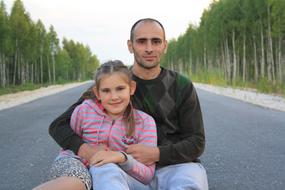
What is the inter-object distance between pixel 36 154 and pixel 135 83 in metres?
3.52

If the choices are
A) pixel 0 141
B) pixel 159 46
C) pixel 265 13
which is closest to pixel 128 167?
pixel 159 46

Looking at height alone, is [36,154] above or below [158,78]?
below

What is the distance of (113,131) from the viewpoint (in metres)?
2.64

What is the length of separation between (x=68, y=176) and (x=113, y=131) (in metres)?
0.45

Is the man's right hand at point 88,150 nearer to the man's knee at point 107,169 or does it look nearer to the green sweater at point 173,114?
the man's knee at point 107,169

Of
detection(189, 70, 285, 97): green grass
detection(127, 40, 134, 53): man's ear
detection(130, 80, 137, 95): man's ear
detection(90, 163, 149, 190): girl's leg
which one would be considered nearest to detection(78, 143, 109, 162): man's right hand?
detection(90, 163, 149, 190): girl's leg

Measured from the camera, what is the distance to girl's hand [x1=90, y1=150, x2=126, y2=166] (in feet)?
7.92

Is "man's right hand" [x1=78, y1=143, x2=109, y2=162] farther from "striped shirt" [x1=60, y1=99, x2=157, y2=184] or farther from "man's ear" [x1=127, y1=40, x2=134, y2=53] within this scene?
"man's ear" [x1=127, y1=40, x2=134, y2=53]

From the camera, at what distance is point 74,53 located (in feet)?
321

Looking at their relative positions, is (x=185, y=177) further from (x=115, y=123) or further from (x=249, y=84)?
(x=249, y=84)

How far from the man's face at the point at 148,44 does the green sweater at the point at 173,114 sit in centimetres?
Result: 13

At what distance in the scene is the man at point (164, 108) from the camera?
111 inches

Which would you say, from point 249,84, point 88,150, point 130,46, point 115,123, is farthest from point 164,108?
point 249,84

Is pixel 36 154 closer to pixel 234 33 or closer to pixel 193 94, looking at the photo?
pixel 193 94
